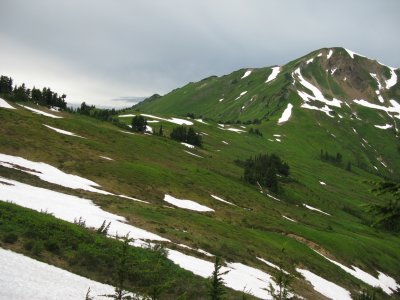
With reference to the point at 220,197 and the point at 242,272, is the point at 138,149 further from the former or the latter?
the point at 242,272

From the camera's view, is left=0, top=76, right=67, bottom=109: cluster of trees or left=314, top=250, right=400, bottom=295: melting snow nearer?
left=314, top=250, right=400, bottom=295: melting snow

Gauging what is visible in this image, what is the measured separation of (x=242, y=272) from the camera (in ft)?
108

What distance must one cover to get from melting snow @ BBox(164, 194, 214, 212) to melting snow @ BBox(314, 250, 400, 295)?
18161 mm

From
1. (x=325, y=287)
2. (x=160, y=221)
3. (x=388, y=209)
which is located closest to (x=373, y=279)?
(x=325, y=287)

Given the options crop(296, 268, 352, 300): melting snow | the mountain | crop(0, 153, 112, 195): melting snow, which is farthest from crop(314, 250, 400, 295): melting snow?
crop(0, 153, 112, 195): melting snow

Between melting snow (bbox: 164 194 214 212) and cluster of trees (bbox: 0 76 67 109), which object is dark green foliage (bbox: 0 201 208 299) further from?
cluster of trees (bbox: 0 76 67 109)

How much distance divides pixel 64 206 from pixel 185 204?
84.6 ft

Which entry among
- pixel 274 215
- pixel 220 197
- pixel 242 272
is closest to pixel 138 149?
pixel 220 197

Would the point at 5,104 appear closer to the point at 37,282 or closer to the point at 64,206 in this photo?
the point at 64,206

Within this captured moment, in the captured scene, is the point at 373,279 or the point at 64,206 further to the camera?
the point at 373,279

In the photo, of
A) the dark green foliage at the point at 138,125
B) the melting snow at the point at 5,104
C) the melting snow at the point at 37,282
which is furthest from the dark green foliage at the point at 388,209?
the dark green foliage at the point at 138,125

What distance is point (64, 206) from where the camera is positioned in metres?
35.1

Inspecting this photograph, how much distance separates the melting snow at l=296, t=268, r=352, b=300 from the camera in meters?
40.1

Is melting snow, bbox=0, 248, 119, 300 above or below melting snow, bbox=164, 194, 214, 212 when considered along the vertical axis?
above
